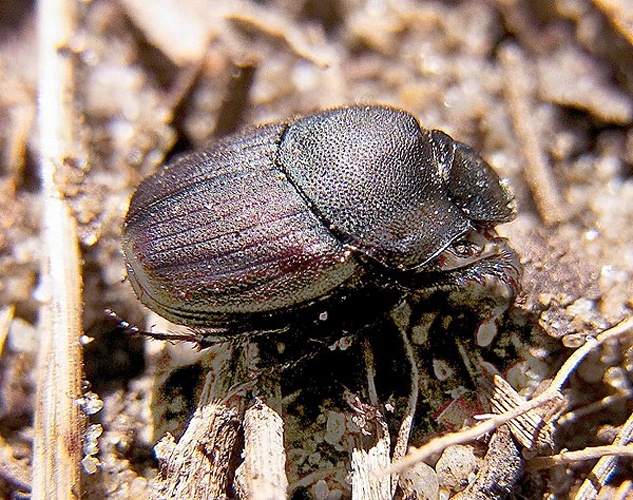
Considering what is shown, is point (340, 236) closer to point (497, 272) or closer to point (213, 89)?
point (497, 272)

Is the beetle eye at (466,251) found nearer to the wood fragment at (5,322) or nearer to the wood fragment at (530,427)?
the wood fragment at (530,427)

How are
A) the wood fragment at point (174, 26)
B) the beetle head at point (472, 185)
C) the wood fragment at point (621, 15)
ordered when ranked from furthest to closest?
the wood fragment at point (174, 26) < the wood fragment at point (621, 15) < the beetle head at point (472, 185)

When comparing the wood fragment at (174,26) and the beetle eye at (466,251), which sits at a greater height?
the wood fragment at (174,26)

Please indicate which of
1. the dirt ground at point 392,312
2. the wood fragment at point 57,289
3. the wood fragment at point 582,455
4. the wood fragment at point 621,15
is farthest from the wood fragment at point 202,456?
the wood fragment at point 621,15

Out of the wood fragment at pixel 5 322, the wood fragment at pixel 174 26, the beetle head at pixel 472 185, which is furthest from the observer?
the wood fragment at pixel 174 26

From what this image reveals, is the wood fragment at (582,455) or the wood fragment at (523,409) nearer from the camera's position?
the wood fragment at (523,409)

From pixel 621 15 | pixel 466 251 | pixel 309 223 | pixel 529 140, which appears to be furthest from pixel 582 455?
pixel 621 15

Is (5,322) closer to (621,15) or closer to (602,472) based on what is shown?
(602,472)

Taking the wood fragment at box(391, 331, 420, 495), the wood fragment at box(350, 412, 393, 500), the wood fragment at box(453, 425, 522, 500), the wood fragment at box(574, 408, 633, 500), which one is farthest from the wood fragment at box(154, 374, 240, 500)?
the wood fragment at box(574, 408, 633, 500)
